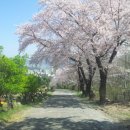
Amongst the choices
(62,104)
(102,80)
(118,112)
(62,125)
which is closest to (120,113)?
(118,112)

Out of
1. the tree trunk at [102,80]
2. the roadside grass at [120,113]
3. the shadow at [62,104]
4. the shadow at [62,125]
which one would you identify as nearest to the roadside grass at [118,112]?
the roadside grass at [120,113]

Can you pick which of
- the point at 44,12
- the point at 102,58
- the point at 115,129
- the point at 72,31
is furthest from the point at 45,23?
the point at 115,129

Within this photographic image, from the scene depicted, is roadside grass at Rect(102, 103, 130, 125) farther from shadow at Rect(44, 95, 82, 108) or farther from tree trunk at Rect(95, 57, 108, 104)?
tree trunk at Rect(95, 57, 108, 104)

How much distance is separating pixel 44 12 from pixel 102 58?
7355 millimetres

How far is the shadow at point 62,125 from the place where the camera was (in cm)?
1788

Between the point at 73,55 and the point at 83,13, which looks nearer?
the point at 83,13

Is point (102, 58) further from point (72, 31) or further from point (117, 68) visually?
point (72, 31)

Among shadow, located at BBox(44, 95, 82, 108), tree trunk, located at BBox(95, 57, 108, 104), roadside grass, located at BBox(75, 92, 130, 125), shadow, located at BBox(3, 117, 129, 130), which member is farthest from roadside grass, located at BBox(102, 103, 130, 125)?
tree trunk, located at BBox(95, 57, 108, 104)

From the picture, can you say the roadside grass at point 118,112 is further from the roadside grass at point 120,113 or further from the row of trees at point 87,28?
the row of trees at point 87,28

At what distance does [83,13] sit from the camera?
3494 centimetres

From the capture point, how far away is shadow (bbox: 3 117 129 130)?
17875mm

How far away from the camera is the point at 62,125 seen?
18.8 m

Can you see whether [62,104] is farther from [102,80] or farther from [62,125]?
[62,125]

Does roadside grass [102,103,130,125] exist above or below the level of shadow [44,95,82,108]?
below
